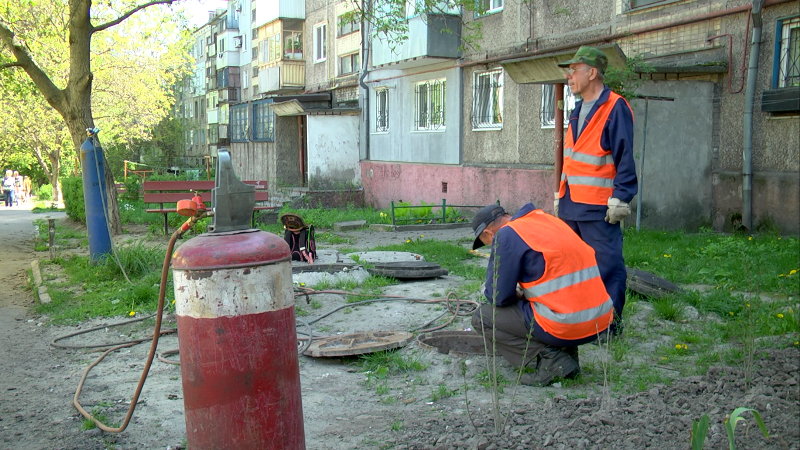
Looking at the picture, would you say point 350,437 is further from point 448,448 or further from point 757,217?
point 757,217

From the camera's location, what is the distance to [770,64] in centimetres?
1049

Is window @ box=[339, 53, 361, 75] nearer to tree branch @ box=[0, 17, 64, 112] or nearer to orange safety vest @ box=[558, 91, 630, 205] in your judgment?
tree branch @ box=[0, 17, 64, 112]

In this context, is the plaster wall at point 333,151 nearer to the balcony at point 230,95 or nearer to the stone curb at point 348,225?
the stone curb at point 348,225

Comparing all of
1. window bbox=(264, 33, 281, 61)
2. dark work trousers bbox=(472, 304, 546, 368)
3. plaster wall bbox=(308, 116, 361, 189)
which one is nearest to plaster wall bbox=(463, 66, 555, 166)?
plaster wall bbox=(308, 116, 361, 189)

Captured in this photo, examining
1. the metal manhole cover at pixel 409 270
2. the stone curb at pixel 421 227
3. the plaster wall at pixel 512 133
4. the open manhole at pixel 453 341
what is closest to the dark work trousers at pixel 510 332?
the open manhole at pixel 453 341

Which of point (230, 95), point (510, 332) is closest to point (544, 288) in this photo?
point (510, 332)

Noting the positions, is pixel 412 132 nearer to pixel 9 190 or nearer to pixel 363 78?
pixel 363 78

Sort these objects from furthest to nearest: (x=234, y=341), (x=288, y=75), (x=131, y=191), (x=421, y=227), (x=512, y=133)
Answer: (x=288, y=75) < (x=131, y=191) < (x=512, y=133) < (x=421, y=227) < (x=234, y=341)

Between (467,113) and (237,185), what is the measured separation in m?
14.9

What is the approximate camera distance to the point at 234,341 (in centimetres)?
314

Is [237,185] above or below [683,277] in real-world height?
above

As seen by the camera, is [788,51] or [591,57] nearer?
[591,57]

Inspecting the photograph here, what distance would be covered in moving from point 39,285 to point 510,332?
6757mm

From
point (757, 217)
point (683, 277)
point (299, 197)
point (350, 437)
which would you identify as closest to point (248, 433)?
point (350, 437)
